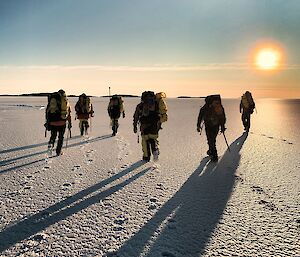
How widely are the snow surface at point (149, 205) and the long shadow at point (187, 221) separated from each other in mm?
12

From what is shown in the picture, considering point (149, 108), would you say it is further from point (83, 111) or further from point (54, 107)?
point (83, 111)

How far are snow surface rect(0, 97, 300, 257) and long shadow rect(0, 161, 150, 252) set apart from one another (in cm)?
1

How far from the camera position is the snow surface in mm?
3375

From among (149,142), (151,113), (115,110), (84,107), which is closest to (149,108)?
(151,113)

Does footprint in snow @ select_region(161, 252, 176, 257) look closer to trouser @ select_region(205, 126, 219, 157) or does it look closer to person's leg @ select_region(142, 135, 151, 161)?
person's leg @ select_region(142, 135, 151, 161)

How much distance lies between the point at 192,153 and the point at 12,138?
720 cm

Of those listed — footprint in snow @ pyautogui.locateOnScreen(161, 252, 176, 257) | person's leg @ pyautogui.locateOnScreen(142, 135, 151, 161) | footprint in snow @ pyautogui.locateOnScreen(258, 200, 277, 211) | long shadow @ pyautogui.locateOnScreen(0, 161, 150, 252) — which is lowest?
footprint in snow @ pyautogui.locateOnScreen(161, 252, 176, 257)

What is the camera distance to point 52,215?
421cm

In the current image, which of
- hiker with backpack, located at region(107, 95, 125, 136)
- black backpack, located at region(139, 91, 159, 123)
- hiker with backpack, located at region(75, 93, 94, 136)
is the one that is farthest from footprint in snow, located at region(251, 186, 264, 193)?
hiker with backpack, located at region(75, 93, 94, 136)

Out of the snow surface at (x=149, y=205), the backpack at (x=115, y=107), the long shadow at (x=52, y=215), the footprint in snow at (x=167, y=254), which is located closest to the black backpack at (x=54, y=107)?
the snow surface at (x=149, y=205)

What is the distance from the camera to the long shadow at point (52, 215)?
356 cm

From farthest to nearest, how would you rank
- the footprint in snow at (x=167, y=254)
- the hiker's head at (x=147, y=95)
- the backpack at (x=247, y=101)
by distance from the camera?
the backpack at (x=247, y=101)
the hiker's head at (x=147, y=95)
the footprint in snow at (x=167, y=254)

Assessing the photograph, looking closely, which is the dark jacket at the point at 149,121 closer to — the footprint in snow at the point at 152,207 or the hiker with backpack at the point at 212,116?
the hiker with backpack at the point at 212,116

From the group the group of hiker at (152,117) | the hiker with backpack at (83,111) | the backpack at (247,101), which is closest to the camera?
the group of hiker at (152,117)
